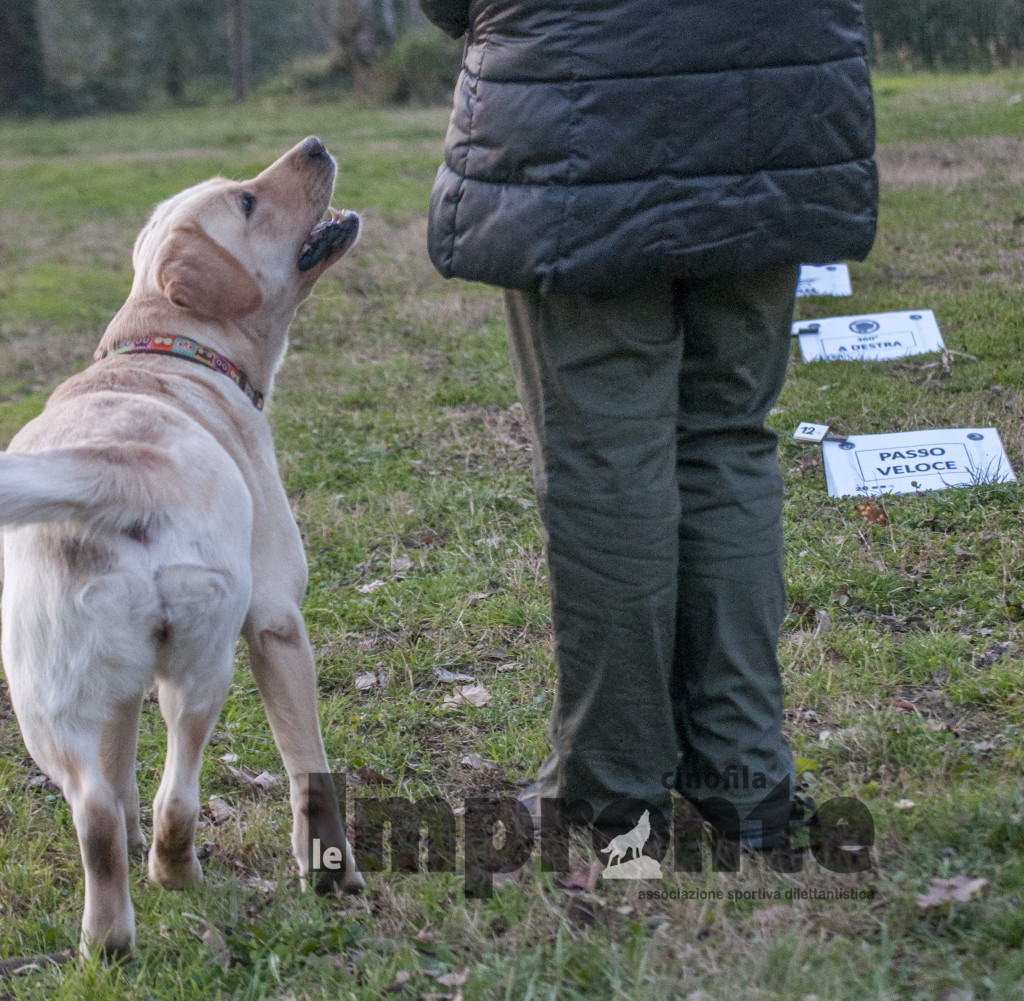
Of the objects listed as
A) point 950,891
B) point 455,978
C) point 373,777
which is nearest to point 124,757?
point 373,777

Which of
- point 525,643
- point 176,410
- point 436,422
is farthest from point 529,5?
point 436,422

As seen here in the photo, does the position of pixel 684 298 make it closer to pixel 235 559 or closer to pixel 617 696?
pixel 617 696

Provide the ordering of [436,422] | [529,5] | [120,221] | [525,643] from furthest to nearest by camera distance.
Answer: [120,221], [436,422], [525,643], [529,5]

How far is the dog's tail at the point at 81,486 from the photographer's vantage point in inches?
78.8

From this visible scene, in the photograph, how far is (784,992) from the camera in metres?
1.89

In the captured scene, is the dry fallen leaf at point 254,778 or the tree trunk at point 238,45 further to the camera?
the tree trunk at point 238,45

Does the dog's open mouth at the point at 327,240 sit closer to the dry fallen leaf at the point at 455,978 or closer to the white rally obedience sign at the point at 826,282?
the dry fallen leaf at the point at 455,978

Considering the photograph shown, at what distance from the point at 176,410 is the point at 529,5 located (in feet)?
3.66

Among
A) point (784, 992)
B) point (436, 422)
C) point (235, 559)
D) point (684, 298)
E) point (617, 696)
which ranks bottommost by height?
point (436, 422)

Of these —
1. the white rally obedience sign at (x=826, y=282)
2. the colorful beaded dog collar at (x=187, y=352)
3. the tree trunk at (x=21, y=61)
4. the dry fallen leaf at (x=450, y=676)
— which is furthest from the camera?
the tree trunk at (x=21, y=61)

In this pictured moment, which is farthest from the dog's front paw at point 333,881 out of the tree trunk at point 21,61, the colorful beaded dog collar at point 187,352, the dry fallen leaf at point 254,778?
the tree trunk at point 21,61

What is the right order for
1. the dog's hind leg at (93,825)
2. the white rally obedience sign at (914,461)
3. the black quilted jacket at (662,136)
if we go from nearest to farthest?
the black quilted jacket at (662,136) → the dog's hind leg at (93,825) → the white rally obedience sign at (914,461)

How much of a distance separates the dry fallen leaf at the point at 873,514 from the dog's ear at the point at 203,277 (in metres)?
2.31

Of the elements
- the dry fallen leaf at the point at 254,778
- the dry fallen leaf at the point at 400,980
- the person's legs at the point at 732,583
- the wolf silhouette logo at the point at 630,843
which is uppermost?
the person's legs at the point at 732,583
